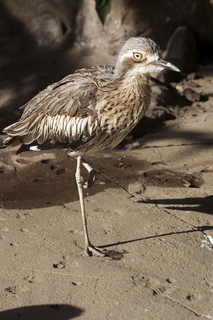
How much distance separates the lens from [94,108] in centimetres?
453

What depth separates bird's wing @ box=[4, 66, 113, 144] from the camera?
455cm

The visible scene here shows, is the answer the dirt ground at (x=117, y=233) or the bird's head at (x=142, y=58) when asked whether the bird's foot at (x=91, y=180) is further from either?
the bird's head at (x=142, y=58)

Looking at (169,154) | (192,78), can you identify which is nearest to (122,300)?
(169,154)

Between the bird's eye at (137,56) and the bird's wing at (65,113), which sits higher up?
the bird's eye at (137,56)

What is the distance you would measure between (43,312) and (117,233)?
1184 mm

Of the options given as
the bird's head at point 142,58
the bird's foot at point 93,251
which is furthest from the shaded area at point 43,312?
the bird's head at point 142,58

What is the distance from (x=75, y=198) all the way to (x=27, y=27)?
416 cm

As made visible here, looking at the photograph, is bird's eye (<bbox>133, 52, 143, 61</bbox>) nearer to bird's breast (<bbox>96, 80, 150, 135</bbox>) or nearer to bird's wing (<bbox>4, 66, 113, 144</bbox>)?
bird's breast (<bbox>96, 80, 150, 135</bbox>)

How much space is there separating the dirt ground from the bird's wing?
71 centimetres

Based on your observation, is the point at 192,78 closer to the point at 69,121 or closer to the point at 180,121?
the point at 180,121

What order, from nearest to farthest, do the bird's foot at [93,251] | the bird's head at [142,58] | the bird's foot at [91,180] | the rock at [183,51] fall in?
the bird's head at [142,58] < the bird's foot at [93,251] < the bird's foot at [91,180] < the rock at [183,51]

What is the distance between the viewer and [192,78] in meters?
8.07

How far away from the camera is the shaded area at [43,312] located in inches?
144

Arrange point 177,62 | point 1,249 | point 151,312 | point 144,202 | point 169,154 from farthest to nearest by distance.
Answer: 1. point 177,62
2. point 169,154
3. point 144,202
4. point 1,249
5. point 151,312
